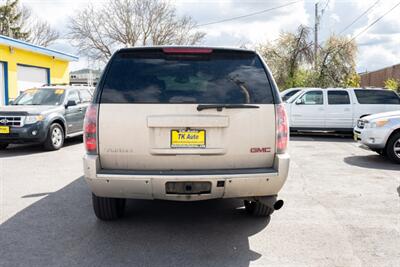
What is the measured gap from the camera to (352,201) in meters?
5.43

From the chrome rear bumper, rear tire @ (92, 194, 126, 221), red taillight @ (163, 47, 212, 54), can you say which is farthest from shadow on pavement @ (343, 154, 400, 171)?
rear tire @ (92, 194, 126, 221)

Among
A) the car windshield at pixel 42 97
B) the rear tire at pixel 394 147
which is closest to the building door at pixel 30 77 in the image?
the car windshield at pixel 42 97

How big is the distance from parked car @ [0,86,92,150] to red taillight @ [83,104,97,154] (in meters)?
6.20

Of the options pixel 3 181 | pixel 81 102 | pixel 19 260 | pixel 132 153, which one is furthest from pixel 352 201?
pixel 81 102

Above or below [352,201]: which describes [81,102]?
above

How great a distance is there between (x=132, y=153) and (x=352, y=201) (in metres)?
3.40

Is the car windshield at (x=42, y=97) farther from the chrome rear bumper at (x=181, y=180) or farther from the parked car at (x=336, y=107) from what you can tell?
the parked car at (x=336, y=107)

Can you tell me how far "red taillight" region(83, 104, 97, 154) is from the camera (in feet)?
12.0

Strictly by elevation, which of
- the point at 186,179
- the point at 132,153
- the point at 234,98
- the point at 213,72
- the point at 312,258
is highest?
the point at 213,72

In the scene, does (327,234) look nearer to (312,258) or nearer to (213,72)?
(312,258)

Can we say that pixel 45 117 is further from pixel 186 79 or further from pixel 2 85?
pixel 2 85

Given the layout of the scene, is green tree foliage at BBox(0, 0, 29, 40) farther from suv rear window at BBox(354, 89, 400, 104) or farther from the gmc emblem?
the gmc emblem

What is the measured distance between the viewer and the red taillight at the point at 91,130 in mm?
3668

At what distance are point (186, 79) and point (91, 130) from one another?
1043 mm
